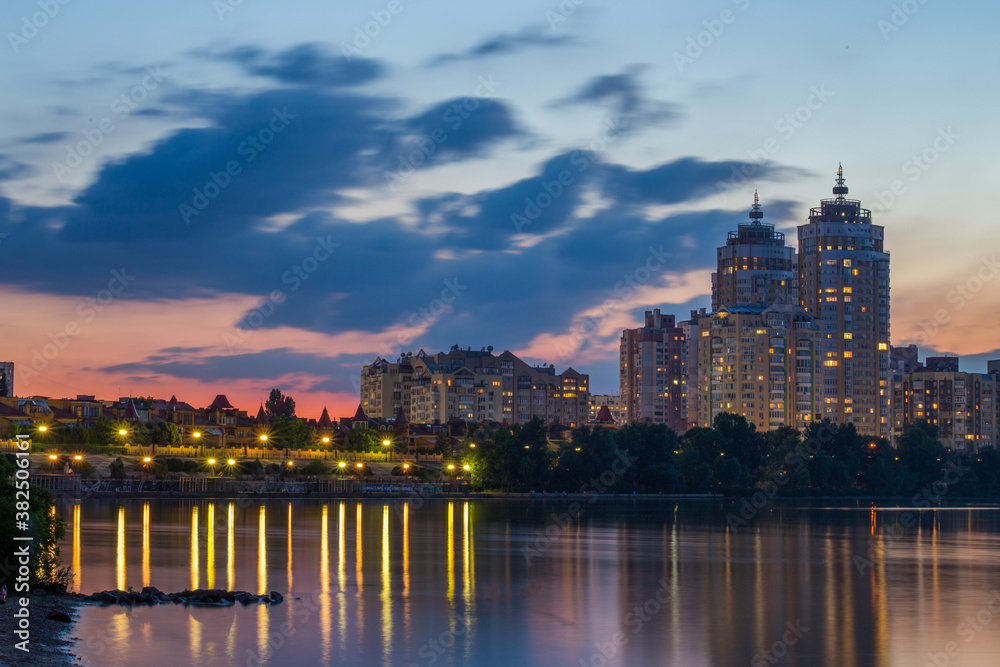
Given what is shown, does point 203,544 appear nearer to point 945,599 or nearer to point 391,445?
point 945,599

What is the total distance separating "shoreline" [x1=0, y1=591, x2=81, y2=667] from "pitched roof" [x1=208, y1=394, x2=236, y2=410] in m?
150

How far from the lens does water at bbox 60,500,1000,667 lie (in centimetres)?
4041

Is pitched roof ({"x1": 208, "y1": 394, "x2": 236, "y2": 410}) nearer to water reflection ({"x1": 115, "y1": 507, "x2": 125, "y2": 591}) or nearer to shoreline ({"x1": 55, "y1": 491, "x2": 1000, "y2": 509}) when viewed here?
shoreline ({"x1": 55, "y1": 491, "x2": 1000, "y2": 509})

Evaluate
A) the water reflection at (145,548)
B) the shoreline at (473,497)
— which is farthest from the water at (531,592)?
the shoreline at (473,497)

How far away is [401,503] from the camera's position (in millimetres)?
135875

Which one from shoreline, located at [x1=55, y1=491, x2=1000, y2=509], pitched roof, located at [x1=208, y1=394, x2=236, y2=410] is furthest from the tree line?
pitched roof, located at [x1=208, y1=394, x2=236, y2=410]

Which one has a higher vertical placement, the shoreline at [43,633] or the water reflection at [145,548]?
the shoreline at [43,633]

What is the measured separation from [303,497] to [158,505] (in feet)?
88.7

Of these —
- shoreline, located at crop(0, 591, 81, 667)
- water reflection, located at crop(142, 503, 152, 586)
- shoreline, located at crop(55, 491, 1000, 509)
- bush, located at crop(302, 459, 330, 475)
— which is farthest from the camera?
bush, located at crop(302, 459, 330, 475)

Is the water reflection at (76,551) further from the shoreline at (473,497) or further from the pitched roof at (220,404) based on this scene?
the pitched roof at (220,404)

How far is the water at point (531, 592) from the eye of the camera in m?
40.4

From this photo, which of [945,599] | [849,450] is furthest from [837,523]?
[849,450]

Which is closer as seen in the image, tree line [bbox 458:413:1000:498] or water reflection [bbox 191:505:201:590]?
water reflection [bbox 191:505:201:590]

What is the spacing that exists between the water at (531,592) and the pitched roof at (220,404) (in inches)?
3618
